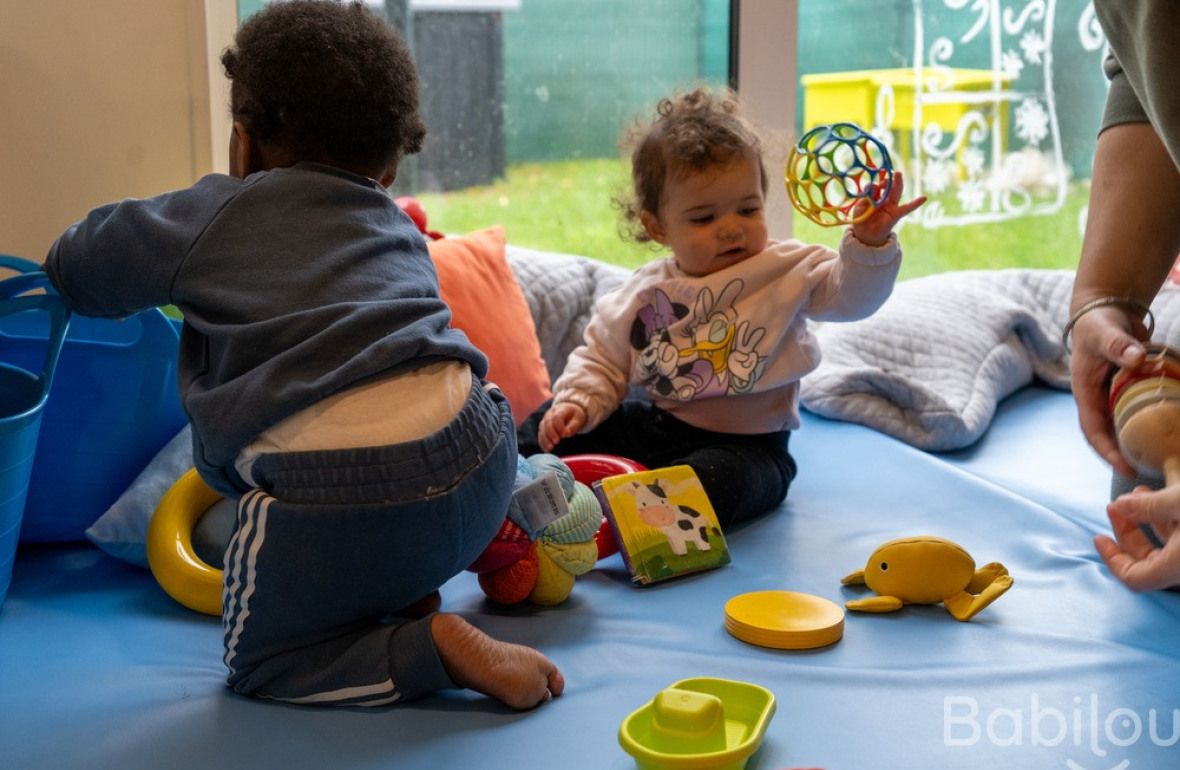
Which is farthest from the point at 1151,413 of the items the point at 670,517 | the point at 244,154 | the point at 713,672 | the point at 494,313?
the point at 494,313

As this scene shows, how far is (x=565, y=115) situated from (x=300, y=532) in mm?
1641

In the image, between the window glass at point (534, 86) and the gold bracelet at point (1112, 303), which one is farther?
the window glass at point (534, 86)

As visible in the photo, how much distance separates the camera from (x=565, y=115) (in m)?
2.51

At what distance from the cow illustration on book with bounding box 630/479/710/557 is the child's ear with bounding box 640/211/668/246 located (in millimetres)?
435

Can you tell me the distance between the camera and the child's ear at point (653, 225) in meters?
1.74

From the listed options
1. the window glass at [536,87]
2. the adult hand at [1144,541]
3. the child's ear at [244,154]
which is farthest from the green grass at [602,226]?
the adult hand at [1144,541]

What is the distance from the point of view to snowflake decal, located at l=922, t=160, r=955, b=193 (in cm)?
308

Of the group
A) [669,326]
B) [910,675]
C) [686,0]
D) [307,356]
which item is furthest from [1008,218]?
[307,356]

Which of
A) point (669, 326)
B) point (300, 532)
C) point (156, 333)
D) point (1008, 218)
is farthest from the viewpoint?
point (1008, 218)

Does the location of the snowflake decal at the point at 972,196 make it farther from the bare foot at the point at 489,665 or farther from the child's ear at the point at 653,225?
the bare foot at the point at 489,665

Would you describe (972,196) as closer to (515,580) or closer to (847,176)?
(847,176)

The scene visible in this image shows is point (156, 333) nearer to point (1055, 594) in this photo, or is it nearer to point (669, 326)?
point (669, 326)

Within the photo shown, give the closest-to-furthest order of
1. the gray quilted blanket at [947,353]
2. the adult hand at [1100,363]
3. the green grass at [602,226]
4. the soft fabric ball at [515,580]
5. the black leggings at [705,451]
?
the adult hand at [1100,363], the soft fabric ball at [515,580], the black leggings at [705,451], the gray quilted blanket at [947,353], the green grass at [602,226]

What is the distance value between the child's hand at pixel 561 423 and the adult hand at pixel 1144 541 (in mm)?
823
